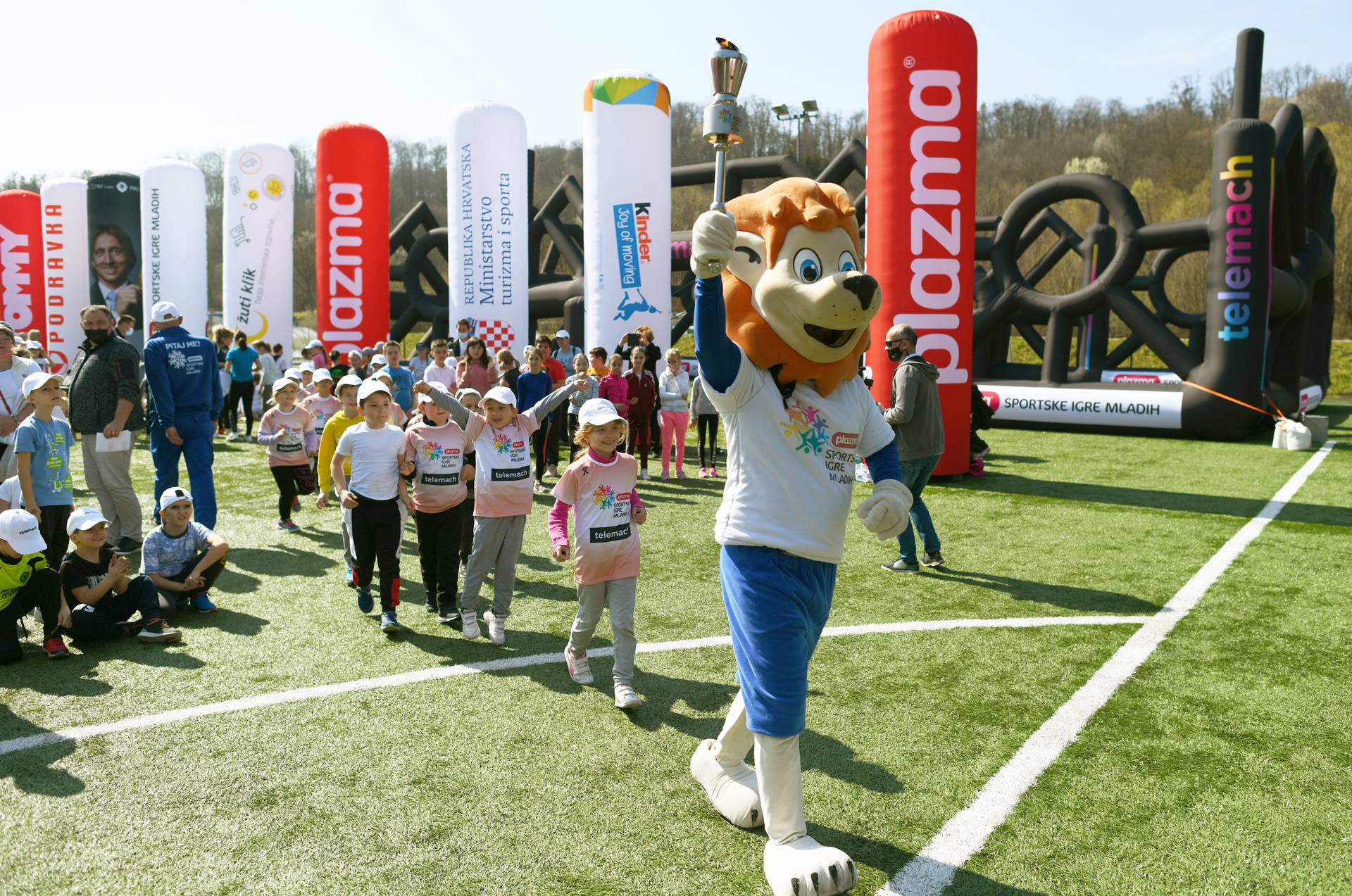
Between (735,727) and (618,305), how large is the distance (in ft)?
39.4

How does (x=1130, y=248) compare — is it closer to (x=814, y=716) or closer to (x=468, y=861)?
(x=814, y=716)

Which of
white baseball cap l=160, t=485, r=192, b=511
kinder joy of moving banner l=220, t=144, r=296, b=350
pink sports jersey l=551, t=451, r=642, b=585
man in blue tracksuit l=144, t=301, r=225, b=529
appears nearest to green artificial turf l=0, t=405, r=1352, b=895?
pink sports jersey l=551, t=451, r=642, b=585

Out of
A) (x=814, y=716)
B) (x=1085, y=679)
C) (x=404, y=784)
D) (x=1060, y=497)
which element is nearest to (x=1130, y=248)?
(x=1060, y=497)

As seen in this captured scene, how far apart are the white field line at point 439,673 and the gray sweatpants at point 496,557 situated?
0.47 meters

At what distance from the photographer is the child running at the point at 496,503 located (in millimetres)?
6035

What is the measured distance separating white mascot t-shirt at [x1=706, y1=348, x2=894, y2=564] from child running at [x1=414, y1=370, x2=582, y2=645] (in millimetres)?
2659

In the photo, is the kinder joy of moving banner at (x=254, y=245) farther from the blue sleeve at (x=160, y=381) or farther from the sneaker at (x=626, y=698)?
the sneaker at (x=626, y=698)

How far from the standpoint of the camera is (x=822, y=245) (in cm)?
361

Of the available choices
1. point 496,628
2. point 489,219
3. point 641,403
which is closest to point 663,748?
point 496,628

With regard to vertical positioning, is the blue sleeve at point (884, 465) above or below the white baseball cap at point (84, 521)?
above

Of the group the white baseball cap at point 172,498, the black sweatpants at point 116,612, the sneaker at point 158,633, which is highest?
the white baseball cap at point 172,498

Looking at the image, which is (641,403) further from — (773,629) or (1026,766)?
(773,629)

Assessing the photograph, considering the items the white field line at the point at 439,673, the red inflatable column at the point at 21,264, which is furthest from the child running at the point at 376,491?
the red inflatable column at the point at 21,264

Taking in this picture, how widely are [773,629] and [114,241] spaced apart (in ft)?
78.8
